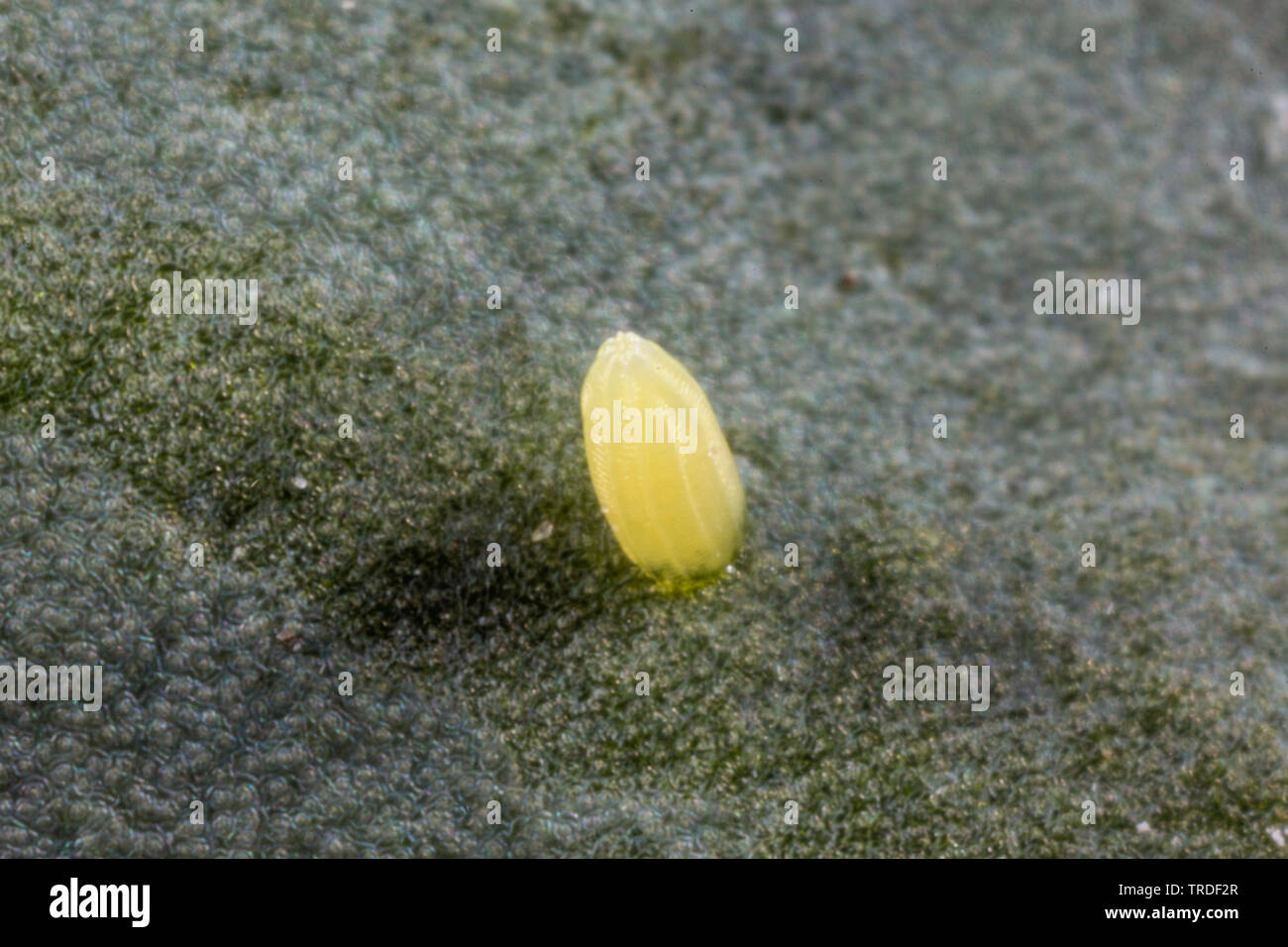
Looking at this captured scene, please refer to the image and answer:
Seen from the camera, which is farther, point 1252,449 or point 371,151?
point 1252,449

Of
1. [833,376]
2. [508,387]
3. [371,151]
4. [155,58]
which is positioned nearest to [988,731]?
[833,376]

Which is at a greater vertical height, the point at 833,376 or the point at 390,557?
the point at 833,376

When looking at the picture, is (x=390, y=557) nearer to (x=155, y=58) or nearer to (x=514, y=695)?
(x=514, y=695)
